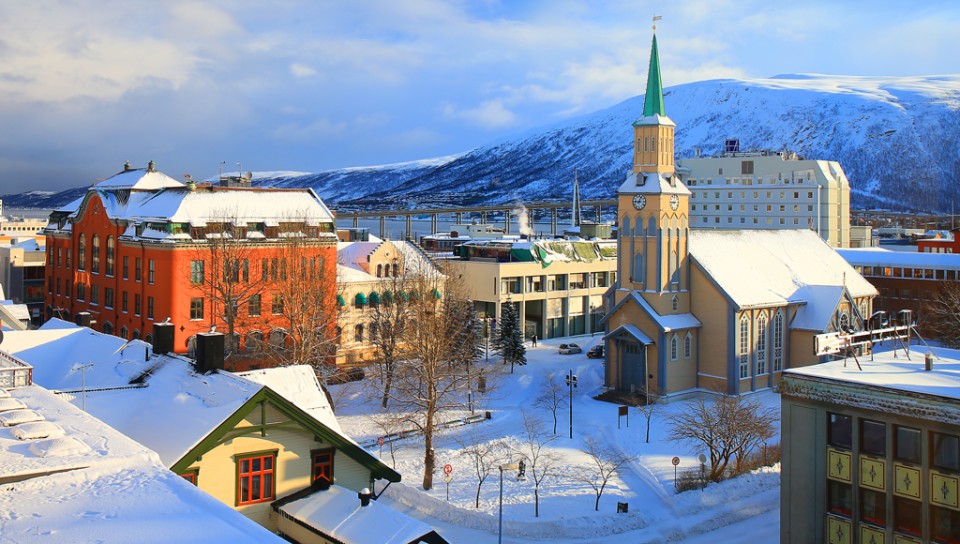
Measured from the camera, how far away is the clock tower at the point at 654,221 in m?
54.6

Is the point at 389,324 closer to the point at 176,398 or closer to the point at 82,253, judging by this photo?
the point at 82,253

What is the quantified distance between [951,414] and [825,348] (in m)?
5.87

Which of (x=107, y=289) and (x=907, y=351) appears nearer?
(x=907, y=351)

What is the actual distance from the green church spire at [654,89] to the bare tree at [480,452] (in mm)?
24725

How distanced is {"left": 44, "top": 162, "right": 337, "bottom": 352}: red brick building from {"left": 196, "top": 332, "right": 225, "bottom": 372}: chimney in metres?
24.1

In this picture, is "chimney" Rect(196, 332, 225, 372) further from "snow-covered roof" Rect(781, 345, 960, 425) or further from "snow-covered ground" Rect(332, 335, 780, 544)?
"snow-covered roof" Rect(781, 345, 960, 425)

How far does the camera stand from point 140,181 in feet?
201

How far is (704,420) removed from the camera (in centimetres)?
3844

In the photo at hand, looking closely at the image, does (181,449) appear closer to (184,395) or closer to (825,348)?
(184,395)

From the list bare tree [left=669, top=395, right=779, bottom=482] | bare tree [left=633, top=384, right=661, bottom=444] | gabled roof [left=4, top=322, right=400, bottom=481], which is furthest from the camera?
bare tree [left=633, top=384, right=661, bottom=444]

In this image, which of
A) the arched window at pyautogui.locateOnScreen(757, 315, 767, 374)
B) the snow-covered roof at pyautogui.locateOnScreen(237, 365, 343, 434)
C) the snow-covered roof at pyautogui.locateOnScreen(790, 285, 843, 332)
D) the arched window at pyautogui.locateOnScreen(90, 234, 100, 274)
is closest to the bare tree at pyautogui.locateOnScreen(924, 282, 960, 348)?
the snow-covered roof at pyautogui.locateOnScreen(790, 285, 843, 332)

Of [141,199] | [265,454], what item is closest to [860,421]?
[265,454]

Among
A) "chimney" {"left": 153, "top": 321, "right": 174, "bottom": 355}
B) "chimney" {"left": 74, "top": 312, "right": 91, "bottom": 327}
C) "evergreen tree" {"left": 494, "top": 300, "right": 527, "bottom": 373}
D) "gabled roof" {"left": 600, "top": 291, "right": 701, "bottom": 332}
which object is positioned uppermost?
"chimney" {"left": 153, "top": 321, "right": 174, "bottom": 355}

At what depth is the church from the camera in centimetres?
5397
